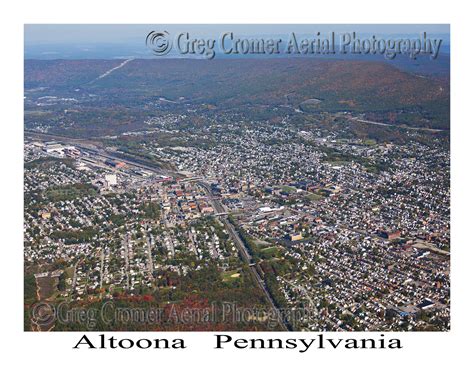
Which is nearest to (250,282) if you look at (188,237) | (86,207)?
(188,237)

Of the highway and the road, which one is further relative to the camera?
the highway

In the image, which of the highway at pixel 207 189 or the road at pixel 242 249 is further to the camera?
the highway at pixel 207 189

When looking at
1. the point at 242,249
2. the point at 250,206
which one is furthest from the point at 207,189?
the point at 242,249

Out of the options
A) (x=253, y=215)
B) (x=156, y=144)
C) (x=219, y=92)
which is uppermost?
(x=219, y=92)

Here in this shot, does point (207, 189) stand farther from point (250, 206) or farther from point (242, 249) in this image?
point (242, 249)

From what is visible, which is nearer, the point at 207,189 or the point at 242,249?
the point at 242,249

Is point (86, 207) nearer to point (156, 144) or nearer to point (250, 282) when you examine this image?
point (250, 282)

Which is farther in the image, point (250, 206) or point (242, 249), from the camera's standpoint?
point (250, 206)

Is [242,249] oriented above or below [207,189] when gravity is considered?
below
